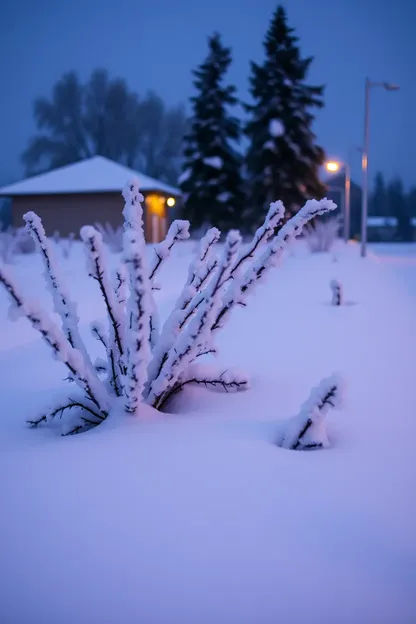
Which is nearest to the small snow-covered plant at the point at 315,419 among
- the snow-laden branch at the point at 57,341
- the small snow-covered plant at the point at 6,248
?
the snow-laden branch at the point at 57,341

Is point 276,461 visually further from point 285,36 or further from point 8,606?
point 285,36

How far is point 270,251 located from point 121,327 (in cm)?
67

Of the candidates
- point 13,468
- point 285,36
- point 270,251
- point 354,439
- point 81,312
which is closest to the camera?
point 13,468

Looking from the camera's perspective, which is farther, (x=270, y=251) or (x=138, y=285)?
(x=270, y=251)

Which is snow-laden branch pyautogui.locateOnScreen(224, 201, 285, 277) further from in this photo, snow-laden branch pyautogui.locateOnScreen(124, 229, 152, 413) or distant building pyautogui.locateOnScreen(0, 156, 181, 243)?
distant building pyautogui.locateOnScreen(0, 156, 181, 243)

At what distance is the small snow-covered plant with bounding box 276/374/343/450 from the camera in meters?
1.90

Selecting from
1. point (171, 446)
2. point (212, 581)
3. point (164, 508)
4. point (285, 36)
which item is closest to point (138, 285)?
point (171, 446)

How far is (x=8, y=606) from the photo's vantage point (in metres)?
1.14

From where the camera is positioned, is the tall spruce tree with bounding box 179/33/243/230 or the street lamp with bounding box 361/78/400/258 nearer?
the street lamp with bounding box 361/78/400/258

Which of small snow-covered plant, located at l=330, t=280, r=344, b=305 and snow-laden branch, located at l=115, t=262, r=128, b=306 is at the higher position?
snow-laden branch, located at l=115, t=262, r=128, b=306

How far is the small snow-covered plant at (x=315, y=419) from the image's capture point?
1902 millimetres

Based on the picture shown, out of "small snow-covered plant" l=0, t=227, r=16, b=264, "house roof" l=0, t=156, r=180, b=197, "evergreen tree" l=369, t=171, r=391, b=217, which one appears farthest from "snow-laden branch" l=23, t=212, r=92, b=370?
"evergreen tree" l=369, t=171, r=391, b=217

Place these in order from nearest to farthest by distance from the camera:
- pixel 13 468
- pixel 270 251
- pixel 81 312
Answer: pixel 13 468 → pixel 270 251 → pixel 81 312

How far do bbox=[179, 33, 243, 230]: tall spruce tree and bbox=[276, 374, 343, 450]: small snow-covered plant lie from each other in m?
24.3
